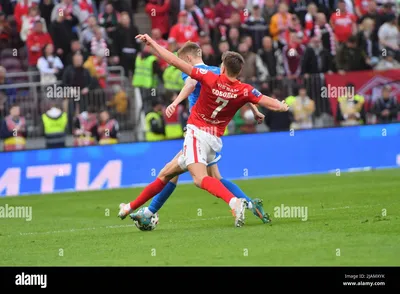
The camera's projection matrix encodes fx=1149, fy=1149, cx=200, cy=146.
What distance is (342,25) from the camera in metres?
29.5

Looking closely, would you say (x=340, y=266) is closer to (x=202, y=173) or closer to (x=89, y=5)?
(x=202, y=173)

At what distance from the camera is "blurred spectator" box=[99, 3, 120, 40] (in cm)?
2856

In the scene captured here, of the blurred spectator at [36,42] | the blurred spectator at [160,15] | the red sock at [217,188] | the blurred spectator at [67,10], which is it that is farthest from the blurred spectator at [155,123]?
the red sock at [217,188]

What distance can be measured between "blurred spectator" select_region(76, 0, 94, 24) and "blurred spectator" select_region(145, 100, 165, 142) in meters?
3.93

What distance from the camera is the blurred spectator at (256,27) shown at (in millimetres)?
29234

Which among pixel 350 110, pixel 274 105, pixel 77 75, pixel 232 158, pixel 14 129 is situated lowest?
pixel 274 105

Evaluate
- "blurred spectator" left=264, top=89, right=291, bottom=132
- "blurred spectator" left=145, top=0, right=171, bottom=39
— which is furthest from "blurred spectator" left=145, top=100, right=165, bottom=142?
"blurred spectator" left=145, top=0, right=171, bottom=39

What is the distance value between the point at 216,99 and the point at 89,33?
13756 mm

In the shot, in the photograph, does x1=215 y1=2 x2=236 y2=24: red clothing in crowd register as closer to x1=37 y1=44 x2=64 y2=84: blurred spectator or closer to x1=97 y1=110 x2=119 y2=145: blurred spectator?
x1=37 y1=44 x2=64 y2=84: blurred spectator

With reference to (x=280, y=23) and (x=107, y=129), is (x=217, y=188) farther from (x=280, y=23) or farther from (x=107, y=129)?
(x=280, y=23)

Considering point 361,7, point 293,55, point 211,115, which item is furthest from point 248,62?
point 211,115

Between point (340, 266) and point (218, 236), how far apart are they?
3.36 meters

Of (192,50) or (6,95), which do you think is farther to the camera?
(6,95)
